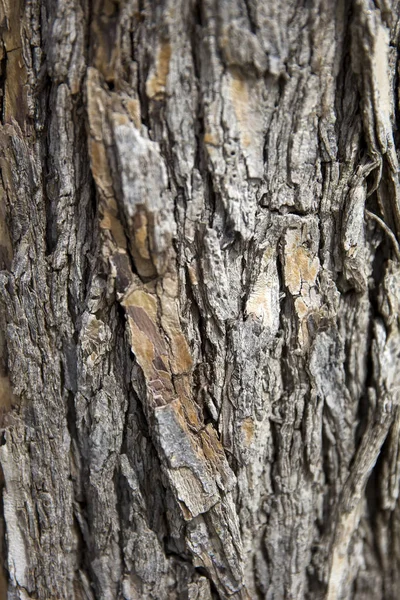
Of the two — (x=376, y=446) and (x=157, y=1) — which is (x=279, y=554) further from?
(x=157, y=1)

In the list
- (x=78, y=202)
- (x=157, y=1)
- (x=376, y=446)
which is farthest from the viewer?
(x=376, y=446)

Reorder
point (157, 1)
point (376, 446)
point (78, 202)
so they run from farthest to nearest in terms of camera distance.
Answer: point (376, 446), point (78, 202), point (157, 1)

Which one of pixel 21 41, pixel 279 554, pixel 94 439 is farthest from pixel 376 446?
pixel 21 41

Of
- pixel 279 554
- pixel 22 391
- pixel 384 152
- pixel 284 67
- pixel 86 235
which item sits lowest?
pixel 279 554

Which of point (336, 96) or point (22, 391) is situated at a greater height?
point (336, 96)

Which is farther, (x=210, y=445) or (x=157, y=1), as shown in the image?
(x=210, y=445)

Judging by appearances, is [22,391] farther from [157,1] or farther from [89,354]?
[157,1]

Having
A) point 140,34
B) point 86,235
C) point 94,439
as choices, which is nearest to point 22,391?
point 94,439
